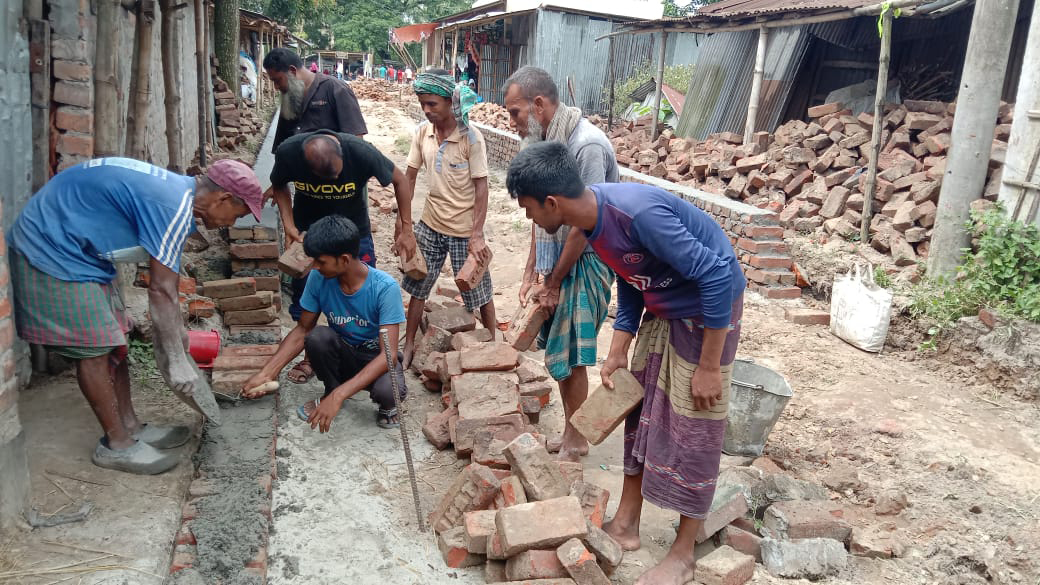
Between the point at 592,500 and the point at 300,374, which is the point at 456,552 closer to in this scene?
the point at 592,500

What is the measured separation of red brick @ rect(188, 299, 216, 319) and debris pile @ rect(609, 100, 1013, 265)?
19.6 feet

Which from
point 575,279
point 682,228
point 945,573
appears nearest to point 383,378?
point 575,279

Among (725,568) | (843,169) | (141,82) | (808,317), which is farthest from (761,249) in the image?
(141,82)

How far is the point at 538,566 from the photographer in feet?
8.73

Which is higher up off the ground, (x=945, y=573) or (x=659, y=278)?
(x=659, y=278)

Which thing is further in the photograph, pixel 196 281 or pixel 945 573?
pixel 196 281

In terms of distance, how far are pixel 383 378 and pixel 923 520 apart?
111 inches

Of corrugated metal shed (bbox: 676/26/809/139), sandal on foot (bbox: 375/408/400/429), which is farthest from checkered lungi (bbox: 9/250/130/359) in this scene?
corrugated metal shed (bbox: 676/26/809/139)

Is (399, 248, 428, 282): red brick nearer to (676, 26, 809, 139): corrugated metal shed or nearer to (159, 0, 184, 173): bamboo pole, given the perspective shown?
(159, 0, 184, 173): bamboo pole

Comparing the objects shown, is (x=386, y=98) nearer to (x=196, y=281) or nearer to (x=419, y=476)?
(x=196, y=281)

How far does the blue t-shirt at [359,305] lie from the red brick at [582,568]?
1571 mm

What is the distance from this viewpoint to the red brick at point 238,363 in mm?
3770

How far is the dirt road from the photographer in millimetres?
3016

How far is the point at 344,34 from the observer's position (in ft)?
143
